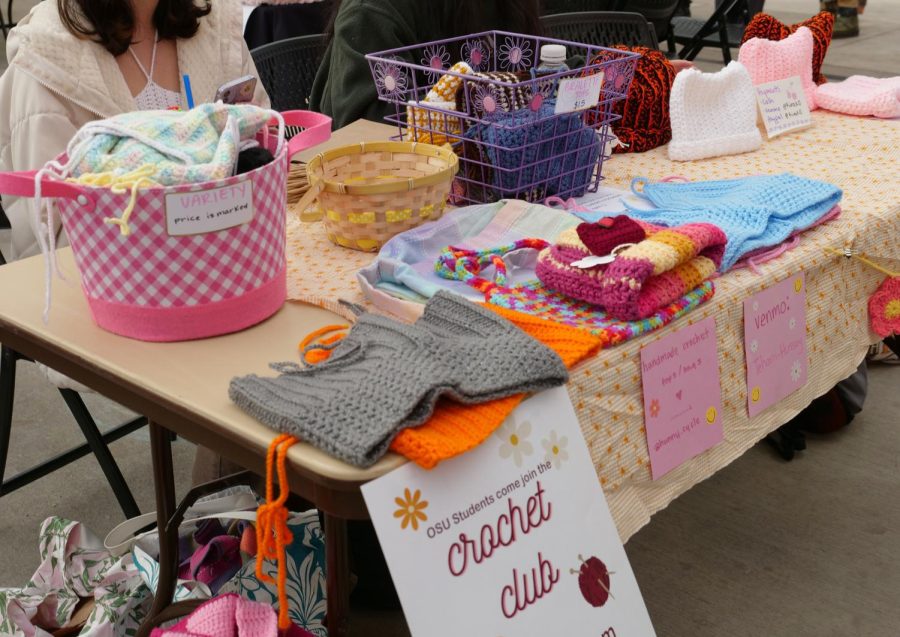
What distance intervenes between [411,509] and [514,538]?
15cm

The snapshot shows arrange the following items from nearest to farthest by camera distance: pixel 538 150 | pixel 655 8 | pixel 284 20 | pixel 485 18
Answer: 1. pixel 538 150
2. pixel 485 18
3. pixel 284 20
4. pixel 655 8

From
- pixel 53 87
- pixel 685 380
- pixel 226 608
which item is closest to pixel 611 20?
pixel 53 87

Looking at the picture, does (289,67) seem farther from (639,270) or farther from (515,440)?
(515,440)

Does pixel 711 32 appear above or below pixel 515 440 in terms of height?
above

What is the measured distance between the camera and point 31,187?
100cm

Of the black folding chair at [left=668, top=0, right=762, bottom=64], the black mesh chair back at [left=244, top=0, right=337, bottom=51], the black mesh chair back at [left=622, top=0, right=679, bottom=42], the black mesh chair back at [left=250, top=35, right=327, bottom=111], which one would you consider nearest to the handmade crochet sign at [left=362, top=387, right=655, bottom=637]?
the black mesh chair back at [left=250, top=35, right=327, bottom=111]

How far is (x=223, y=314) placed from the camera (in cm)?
112

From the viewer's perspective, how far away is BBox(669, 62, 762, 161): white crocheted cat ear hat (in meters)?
1.85

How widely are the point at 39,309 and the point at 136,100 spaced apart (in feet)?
2.75

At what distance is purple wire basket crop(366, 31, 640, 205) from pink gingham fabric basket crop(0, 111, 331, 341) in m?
0.43

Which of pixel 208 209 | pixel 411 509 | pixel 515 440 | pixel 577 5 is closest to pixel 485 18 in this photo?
pixel 208 209

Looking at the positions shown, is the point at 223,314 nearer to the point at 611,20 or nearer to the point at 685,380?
the point at 685,380

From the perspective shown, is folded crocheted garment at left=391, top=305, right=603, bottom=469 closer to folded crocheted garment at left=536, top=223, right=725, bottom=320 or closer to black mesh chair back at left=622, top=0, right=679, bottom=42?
folded crocheted garment at left=536, top=223, right=725, bottom=320

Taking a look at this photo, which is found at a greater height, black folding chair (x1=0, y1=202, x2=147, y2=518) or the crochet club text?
the crochet club text
